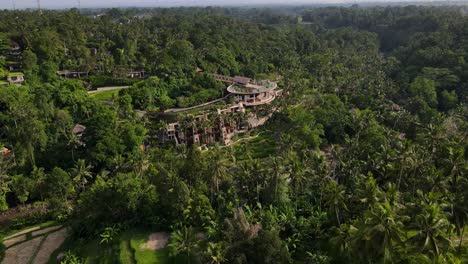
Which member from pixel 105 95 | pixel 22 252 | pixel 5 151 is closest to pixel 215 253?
pixel 22 252

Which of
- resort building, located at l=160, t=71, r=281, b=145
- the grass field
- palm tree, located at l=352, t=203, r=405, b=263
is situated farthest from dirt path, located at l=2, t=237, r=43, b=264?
palm tree, located at l=352, t=203, r=405, b=263

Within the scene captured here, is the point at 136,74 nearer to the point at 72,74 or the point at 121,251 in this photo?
the point at 72,74

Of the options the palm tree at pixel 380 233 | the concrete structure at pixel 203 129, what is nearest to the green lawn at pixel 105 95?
the concrete structure at pixel 203 129

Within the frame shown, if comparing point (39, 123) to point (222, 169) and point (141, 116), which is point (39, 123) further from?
point (222, 169)

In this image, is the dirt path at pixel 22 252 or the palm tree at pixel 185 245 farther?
the dirt path at pixel 22 252

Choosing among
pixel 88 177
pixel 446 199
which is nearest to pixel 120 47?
pixel 88 177

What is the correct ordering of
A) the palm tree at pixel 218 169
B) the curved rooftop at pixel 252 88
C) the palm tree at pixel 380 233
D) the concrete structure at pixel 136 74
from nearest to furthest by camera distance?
the palm tree at pixel 380 233 → the palm tree at pixel 218 169 → the curved rooftop at pixel 252 88 → the concrete structure at pixel 136 74

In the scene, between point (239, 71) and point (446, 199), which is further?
point (239, 71)

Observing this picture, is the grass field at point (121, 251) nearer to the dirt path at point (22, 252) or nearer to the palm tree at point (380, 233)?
the dirt path at point (22, 252)
